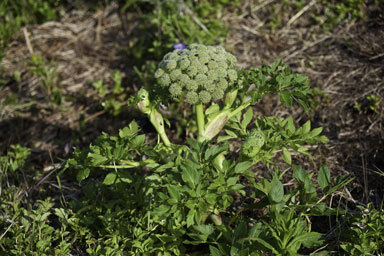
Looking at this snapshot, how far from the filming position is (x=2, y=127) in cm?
415

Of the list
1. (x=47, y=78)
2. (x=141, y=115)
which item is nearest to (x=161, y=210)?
(x=141, y=115)

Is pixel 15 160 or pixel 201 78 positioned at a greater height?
pixel 201 78

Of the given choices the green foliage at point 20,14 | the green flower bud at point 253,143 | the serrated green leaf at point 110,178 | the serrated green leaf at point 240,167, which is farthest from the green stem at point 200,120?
the green foliage at point 20,14

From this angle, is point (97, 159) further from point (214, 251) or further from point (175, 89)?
point (214, 251)

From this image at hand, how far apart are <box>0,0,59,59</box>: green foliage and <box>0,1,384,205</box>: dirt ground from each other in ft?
0.44

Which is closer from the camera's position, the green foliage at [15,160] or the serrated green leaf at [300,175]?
the serrated green leaf at [300,175]

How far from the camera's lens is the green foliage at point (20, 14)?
4.81m

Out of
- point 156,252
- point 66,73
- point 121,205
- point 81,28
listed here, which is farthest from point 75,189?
point 81,28

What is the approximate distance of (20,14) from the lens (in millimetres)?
5051

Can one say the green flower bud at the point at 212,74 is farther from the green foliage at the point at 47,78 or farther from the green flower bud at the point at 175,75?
the green foliage at the point at 47,78

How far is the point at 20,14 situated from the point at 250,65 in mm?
3101

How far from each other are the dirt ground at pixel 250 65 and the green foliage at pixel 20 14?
0.44 ft

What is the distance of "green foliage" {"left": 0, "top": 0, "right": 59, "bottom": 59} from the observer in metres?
4.81

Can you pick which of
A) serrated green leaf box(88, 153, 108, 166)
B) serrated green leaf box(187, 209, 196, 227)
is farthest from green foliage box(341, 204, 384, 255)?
serrated green leaf box(88, 153, 108, 166)
